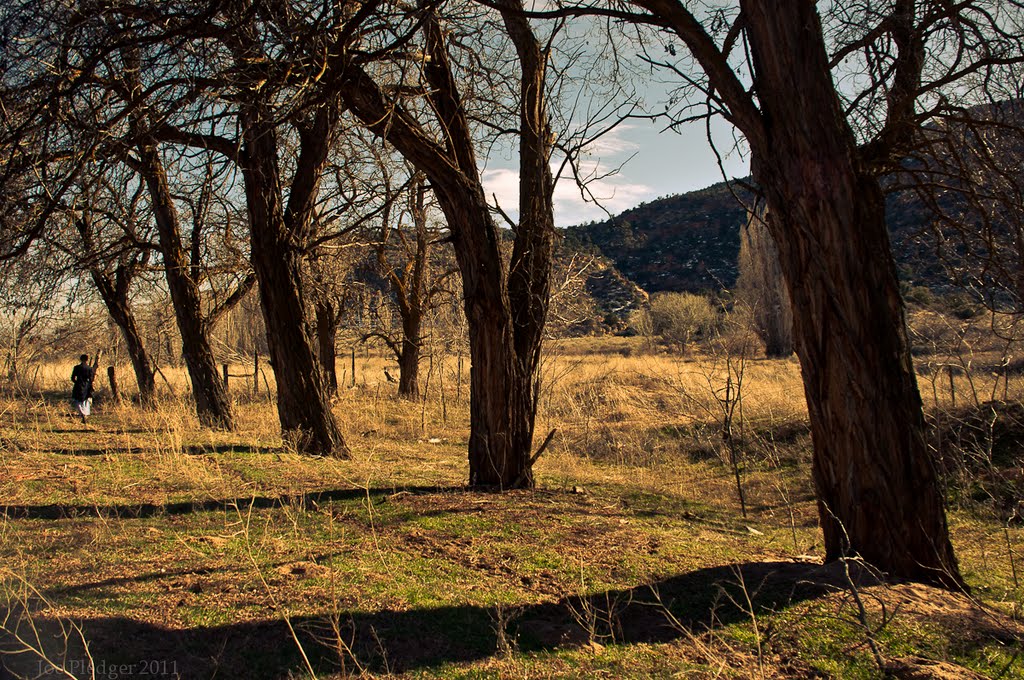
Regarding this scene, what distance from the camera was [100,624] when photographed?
3.18 metres

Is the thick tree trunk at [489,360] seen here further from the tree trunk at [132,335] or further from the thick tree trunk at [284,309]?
the tree trunk at [132,335]

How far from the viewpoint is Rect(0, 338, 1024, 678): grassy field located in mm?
3006

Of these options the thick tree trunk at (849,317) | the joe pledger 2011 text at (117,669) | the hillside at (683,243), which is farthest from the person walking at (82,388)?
the hillside at (683,243)

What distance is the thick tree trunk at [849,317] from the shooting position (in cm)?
415

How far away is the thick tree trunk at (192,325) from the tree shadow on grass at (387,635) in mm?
8959

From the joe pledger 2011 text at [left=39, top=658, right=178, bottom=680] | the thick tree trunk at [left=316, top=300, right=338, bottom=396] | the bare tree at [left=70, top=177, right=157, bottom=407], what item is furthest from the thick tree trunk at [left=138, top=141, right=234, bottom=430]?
the joe pledger 2011 text at [left=39, top=658, right=178, bottom=680]

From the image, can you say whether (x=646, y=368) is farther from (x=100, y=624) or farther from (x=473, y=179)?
(x=100, y=624)

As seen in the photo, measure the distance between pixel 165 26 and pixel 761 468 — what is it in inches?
372

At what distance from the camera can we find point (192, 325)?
39.1ft

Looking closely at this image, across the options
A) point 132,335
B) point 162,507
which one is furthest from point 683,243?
point 162,507

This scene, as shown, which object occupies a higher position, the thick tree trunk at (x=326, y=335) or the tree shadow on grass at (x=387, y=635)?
the thick tree trunk at (x=326, y=335)

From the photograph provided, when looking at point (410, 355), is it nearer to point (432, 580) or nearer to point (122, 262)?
point (122, 262)

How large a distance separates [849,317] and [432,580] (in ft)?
9.52

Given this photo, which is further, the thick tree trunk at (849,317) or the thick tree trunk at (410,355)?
the thick tree trunk at (410,355)
